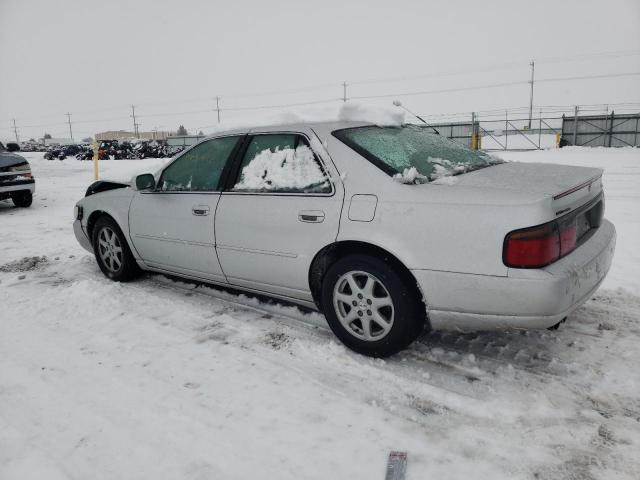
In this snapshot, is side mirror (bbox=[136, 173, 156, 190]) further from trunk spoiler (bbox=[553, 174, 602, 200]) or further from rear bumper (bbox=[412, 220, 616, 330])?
trunk spoiler (bbox=[553, 174, 602, 200])

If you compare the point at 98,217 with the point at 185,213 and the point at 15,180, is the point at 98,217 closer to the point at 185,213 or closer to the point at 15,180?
the point at 185,213

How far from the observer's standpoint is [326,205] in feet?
9.92

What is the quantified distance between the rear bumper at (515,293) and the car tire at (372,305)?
0.40 feet

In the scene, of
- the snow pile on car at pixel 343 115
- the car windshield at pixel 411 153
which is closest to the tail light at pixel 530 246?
the car windshield at pixel 411 153

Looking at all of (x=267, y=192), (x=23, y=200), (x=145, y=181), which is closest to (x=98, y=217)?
(x=145, y=181)

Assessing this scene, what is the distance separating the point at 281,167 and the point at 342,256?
2.70ft

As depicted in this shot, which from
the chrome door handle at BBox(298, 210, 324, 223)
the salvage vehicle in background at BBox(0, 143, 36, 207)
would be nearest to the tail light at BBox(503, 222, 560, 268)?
the chrome door handle at BBox(298, 210, 324, 223)

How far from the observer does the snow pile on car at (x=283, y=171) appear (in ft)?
10.5

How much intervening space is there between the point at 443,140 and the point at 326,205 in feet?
4.19

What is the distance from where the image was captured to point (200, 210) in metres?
3.76

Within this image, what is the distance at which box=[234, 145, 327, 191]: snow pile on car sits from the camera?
3.19 meters

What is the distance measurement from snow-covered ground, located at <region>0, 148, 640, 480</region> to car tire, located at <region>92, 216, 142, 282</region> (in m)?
0.65

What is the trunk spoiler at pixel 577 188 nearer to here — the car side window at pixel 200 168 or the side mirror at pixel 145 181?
the car side window at pixel 200 168

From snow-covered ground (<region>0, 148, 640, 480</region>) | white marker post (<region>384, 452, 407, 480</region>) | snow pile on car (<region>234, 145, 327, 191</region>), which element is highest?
snow pile on car (<region>234, 145, 327, 191</region>)
